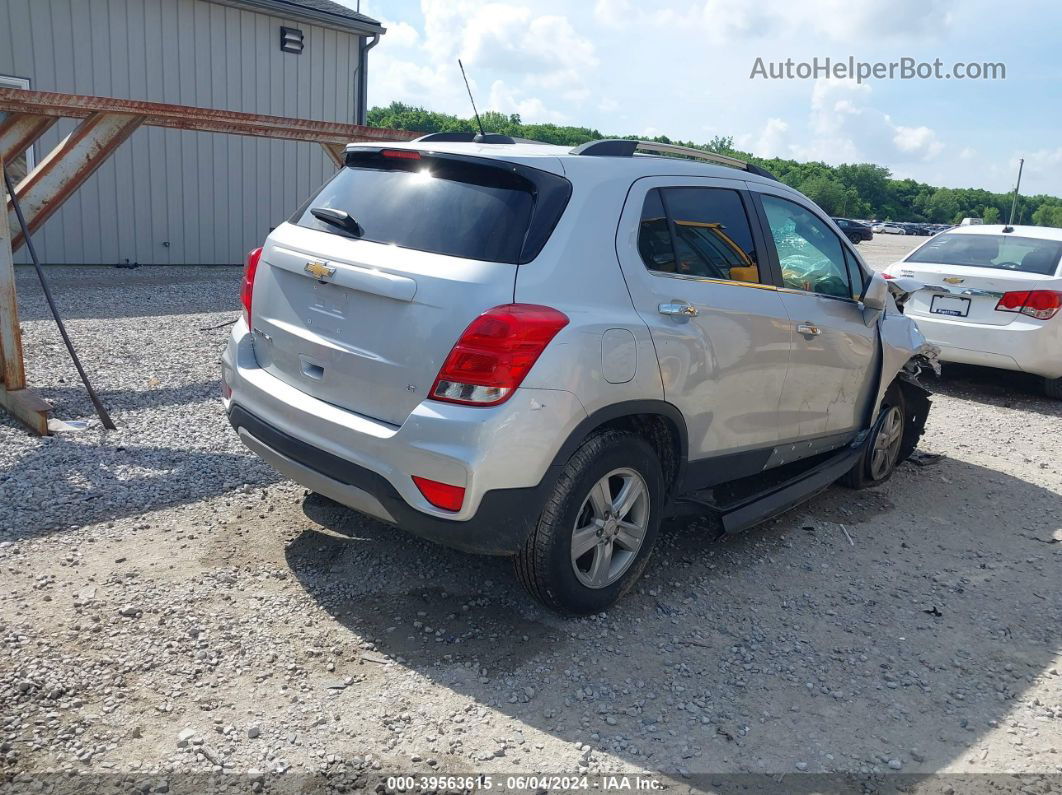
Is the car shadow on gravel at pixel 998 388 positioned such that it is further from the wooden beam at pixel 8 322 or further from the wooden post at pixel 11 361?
the wooden beam at pixel 8 322

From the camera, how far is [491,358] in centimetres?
315

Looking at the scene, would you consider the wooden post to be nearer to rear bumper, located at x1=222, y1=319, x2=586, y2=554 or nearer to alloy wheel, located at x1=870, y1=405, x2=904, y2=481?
rear bumper, located at x1=222, y1=319, x2=586, y2=554

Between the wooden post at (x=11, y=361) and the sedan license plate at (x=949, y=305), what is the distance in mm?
7504

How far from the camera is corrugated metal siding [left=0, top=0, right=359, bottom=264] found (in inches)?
481

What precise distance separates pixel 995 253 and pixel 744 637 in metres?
6.62

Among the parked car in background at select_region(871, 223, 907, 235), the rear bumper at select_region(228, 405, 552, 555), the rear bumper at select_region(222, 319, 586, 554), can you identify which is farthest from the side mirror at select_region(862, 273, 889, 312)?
the parked car in background at select_region(871, 223, 907, 235)

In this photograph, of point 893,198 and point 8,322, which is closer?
point 8,322

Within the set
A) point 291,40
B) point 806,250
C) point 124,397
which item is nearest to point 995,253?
point 806,250

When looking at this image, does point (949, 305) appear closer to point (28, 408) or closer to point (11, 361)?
point (28, 408)

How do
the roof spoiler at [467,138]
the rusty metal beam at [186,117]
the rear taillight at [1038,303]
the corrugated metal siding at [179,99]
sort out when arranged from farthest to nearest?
the corrugated metal siding at [179,99], the rear taillight at [1038,303], the rusty metal beam at [186,117], the roof spoiler at [467,138]

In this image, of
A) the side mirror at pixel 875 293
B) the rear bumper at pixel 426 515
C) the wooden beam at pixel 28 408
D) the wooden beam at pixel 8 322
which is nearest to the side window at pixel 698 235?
the side mirror at pixel 875 293

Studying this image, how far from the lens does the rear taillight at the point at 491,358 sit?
3.15 meters

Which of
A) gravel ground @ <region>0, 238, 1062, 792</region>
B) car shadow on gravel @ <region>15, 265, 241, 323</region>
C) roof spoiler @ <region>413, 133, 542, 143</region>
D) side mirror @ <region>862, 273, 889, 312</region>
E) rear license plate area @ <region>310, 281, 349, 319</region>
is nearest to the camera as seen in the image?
gravel ground @ <region>0, 238, 1062, 792</region>

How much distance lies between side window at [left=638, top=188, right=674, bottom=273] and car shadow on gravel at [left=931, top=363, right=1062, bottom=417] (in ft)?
19.8
